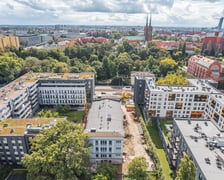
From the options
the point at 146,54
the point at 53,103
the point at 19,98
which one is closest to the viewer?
the point at 19,98

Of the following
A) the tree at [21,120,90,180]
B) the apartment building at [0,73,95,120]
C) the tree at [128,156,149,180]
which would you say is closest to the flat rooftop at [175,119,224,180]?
the tree at [128,156,149,180]

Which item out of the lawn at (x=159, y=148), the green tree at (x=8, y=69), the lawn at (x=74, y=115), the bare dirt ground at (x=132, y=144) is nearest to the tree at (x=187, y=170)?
the lawn at (x=159, y=148)

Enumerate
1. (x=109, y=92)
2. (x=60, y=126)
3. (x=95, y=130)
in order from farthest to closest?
(x=109, y=92) < (x=95, y=130) < (x=60, y=126)

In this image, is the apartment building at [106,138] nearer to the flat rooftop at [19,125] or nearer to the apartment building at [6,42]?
the flat rooftop at [19,125]

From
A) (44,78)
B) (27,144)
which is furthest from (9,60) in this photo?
(27,144)

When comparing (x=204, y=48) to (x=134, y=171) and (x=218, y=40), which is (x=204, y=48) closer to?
(x=218, y=40)
